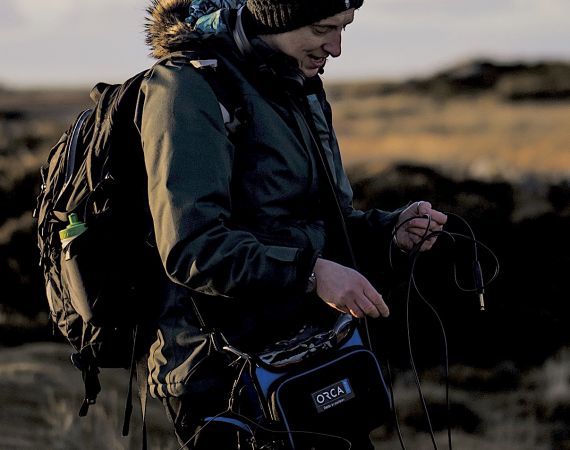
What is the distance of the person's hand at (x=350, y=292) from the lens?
8.75 feet

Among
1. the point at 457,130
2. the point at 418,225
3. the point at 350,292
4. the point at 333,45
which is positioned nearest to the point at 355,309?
the point at 350,292

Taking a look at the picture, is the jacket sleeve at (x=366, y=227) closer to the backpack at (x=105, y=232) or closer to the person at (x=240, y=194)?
the person at (x=240, y=194)

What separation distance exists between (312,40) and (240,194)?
40cm

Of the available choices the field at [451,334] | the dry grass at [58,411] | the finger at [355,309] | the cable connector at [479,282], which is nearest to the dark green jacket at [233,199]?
the finger at [355,309]

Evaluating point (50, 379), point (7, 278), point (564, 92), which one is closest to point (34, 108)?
point (564, 92)

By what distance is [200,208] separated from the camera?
2.67m

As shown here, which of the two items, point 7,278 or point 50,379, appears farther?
point 7,278

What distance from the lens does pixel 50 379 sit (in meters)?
7.88

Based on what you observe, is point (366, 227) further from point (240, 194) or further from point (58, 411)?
point (58, 411)

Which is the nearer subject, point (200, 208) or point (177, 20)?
point (200, 208)

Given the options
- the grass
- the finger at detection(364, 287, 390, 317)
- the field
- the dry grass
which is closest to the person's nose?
the finger at detection(364, 287, 390, 317)

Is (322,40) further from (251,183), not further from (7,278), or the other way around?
(7,278)

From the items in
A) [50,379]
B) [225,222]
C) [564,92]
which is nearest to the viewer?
[225,222]

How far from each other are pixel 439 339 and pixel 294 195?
27.4 ft
